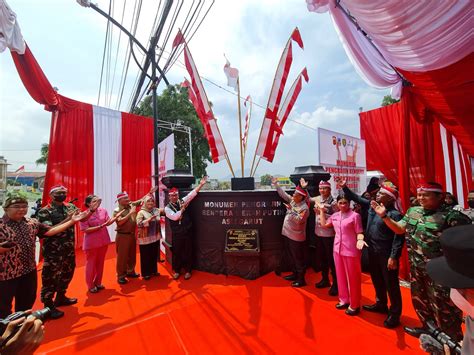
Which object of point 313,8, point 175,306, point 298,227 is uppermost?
point 313,8

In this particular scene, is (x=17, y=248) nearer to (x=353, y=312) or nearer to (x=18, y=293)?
(x=18, y=293)

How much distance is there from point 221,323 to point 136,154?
5929 millimetres

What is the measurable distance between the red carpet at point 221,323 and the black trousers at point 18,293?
475 millimetres

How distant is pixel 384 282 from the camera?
2.76 m

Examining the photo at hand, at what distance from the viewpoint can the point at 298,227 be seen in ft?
11.5

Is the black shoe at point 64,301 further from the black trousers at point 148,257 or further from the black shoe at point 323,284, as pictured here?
the black shoe at point 323,284

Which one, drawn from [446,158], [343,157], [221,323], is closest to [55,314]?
[221,323]

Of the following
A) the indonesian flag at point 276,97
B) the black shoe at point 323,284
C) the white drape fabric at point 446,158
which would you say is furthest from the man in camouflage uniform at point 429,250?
the white drape fabric at point 446,158

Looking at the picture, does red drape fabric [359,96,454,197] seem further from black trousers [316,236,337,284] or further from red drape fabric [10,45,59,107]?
red drape fabric [10,45,59,107]

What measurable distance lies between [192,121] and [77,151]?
36.7 ft

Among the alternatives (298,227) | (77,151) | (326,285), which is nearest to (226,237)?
(298,227)

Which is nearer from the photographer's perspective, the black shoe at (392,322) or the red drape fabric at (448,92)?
the black shoe at (392,322)

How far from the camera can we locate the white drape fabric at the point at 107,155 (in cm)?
636

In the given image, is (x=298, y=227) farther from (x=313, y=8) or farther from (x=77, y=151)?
(x=77, y=151)
